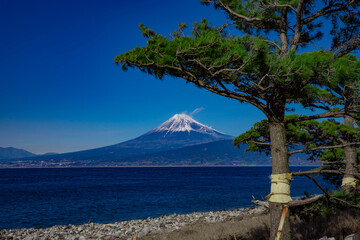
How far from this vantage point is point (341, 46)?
5594 millimetres

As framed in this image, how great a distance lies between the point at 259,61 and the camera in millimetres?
4891

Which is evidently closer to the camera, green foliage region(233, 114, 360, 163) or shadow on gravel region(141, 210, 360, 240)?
shadow on gravel region(141, 210, 360, 240)

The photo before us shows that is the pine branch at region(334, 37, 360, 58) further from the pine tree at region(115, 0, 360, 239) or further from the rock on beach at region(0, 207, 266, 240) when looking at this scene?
the rock on beach at region(0, 207, 266, 240)

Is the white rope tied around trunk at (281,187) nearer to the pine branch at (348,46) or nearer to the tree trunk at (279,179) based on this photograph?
the tree trunk at (279,179)

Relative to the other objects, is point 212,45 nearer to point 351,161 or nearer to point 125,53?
point 125,53

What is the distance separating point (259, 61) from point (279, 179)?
7.43ft

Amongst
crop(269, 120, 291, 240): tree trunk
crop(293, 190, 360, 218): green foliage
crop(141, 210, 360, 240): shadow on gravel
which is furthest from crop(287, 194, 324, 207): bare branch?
crop(141, 210, 360, 240): shadow on gravel

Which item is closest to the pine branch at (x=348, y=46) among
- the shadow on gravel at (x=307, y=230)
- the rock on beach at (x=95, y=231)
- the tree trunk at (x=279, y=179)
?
the tree trunk at (x=279, y=179)

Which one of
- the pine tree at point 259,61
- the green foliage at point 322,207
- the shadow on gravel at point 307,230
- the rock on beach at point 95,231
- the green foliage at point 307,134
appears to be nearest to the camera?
the pine tree at point 259,61

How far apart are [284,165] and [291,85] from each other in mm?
1536

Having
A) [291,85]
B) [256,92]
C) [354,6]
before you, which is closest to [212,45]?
[256,92]

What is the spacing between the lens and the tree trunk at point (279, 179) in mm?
5305

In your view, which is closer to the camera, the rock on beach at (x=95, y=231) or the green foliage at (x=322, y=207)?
the green foliage at (x=322, y=207)

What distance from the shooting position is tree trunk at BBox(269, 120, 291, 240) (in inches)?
209
